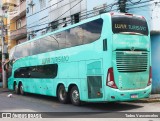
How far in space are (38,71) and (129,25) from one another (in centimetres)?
711

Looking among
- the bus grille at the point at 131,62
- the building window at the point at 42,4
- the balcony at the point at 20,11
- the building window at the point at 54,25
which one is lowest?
the bus grille at the point at 131,62

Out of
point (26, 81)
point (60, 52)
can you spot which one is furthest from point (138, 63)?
point (26, 81)

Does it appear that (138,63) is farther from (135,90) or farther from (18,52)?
(18,52)

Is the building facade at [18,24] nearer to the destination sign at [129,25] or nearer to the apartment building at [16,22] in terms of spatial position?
the apartment building at [16,22]

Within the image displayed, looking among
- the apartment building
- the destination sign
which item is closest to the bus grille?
the destination sign

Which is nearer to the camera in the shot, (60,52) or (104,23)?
(104,23)

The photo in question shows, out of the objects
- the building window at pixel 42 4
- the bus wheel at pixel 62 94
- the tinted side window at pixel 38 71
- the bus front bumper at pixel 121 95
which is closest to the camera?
the bus front bumper at pixel 121 95

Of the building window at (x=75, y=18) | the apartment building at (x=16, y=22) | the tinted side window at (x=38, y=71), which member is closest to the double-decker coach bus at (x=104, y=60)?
the tinted side window at (x=38, y=71)

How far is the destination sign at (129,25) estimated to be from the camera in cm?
1216

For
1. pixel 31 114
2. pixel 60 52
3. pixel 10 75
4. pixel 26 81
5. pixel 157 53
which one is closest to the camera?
pixel 31 114

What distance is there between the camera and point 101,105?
1412 cm

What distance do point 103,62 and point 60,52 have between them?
3.58 metres

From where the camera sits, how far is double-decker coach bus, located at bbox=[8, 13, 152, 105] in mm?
11969

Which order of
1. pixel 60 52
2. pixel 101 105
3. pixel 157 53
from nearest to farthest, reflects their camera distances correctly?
pixel 101 105 < pixel 60 52 < pixel 157 53
